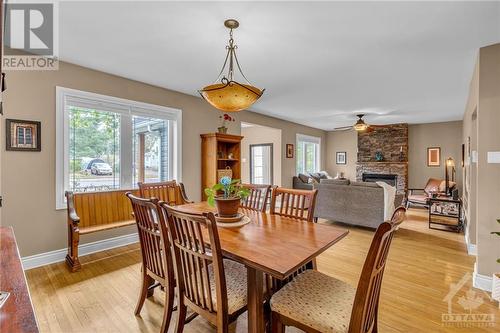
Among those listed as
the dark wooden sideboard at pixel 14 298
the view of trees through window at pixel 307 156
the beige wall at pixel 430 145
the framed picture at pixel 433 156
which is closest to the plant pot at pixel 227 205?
the dark wooden sideboard at pixel 14 298

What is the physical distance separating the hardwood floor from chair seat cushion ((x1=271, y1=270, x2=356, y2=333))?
694mm

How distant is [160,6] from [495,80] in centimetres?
309

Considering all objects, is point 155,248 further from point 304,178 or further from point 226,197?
point 304,178

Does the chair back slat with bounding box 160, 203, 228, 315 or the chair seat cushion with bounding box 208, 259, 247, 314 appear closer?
the chair back slat with bounding box 160, 203, 228, 315

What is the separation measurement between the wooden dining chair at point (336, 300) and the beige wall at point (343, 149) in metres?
7.82

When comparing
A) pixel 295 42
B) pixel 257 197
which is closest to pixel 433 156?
pixel 295 42

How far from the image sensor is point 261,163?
27.1ft

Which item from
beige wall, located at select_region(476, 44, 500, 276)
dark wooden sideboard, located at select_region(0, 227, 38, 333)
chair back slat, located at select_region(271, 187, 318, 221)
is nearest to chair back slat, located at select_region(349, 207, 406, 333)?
chair back slat, located at select_region(271, 187, 318, 221)

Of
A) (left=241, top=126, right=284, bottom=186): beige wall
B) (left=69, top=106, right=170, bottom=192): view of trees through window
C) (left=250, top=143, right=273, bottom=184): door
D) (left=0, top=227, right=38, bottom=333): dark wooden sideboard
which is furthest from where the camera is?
(left=250, top=143, right=273, bottom=184): door

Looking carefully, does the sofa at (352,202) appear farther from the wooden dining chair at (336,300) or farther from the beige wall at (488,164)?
the wooden dining chair at (336,300)

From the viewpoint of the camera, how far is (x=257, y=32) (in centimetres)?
233

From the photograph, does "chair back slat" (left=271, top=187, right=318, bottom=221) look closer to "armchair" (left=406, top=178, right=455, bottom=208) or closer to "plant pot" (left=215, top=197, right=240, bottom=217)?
"plant pot" (left=215, top=197, right=240, bottom=217)

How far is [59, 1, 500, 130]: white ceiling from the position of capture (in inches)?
78.7

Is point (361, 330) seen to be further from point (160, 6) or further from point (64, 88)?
point (64, 88)
